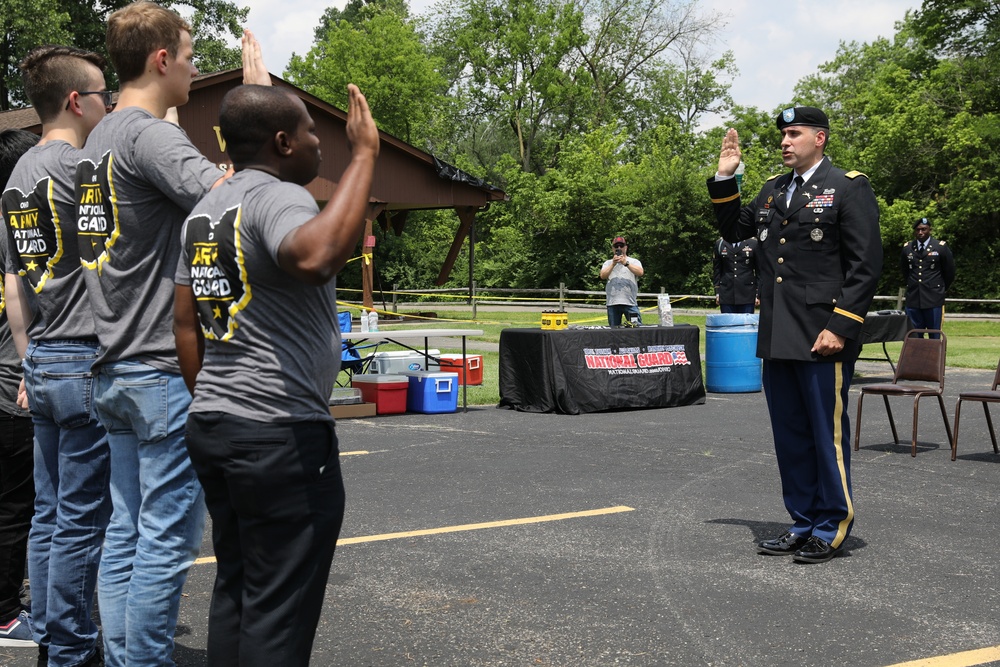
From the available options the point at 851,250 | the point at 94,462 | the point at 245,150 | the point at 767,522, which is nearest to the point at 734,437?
the point at 767,522

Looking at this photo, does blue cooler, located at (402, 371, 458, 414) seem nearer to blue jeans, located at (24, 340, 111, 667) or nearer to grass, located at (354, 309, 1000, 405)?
grass, located at (354, 309, 1000, 405)

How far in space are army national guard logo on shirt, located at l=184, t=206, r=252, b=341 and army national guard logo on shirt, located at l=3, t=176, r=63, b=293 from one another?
1.16 meters

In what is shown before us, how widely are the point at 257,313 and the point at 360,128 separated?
1.70 ft

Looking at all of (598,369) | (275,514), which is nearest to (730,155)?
(275,514)

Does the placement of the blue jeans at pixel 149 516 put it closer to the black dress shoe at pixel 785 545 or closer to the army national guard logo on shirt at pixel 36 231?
the army national guard logo on shirt at pixel 36 231

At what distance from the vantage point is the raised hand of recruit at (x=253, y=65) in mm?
3045

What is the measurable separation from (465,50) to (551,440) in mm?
55282

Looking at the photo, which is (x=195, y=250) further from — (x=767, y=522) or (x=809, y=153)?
(x=767, y=522)

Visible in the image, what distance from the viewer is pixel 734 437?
31.0 feet

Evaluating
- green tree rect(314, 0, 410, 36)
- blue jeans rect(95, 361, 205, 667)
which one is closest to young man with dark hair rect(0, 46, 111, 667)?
blue jeans rect(95, 361, 205, 667)

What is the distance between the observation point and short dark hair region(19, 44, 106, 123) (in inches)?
148

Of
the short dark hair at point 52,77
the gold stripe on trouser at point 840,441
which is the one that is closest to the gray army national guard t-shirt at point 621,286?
the gold stripe on trouser at point 840,441

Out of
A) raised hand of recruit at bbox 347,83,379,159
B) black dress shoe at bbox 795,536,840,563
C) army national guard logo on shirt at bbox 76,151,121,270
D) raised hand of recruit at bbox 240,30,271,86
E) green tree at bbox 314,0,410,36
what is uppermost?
green tree at bbox 314,0,410,36

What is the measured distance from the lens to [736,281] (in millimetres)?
16672
